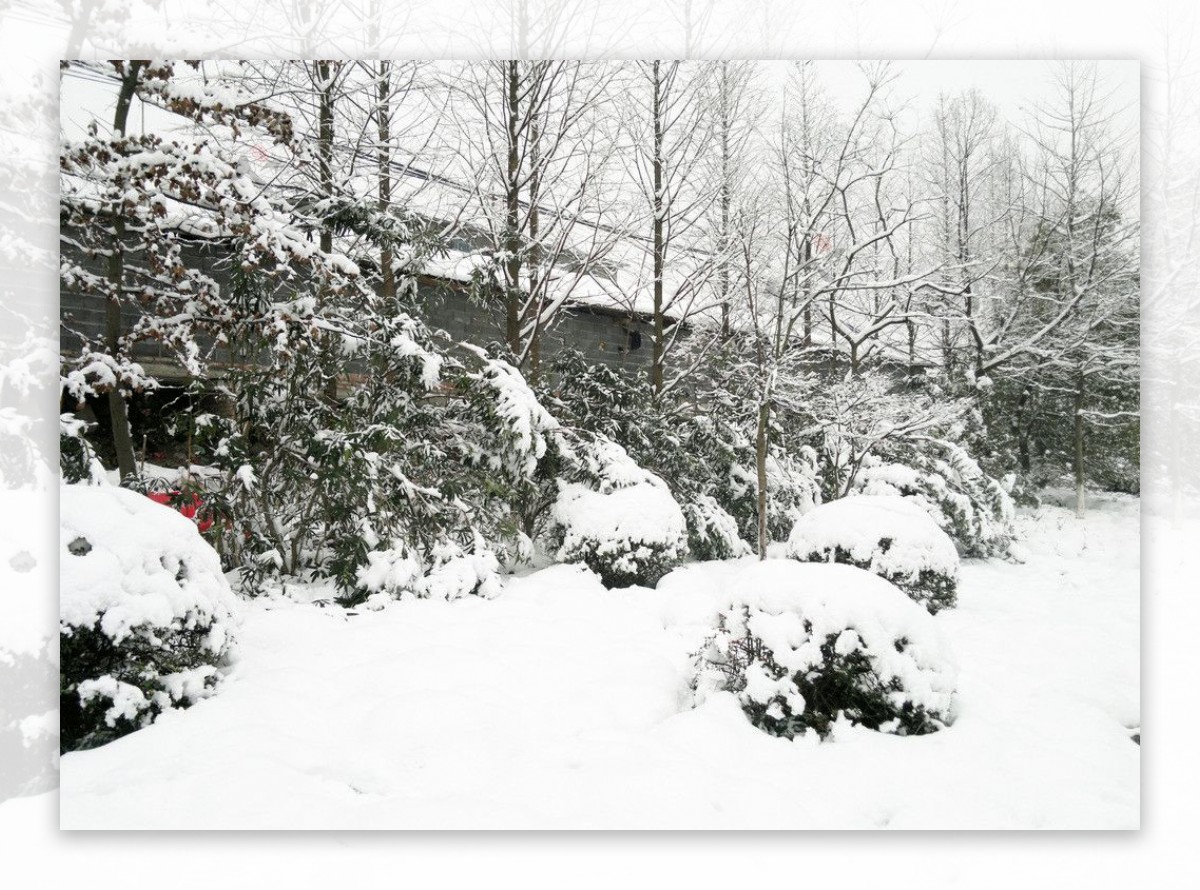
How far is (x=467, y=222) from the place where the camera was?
16.0 ft

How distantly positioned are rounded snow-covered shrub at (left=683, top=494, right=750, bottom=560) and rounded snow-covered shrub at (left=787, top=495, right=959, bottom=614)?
0.68m

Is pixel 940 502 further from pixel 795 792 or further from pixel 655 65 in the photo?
pixel 655 65

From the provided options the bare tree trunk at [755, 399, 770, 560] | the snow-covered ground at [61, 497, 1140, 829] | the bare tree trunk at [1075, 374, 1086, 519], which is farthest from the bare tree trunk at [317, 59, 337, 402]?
the bare tree trunk at [1075, 374, 1086, 519]

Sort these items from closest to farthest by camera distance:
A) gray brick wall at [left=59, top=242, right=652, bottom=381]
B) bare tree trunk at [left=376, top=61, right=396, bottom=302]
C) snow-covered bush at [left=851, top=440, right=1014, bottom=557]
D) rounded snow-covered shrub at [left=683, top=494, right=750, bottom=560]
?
gray brick wall at [left=59, top=242, right=652, bottom=381], snow-covered bush at [left=851, top=440, right=1014, bottom=557], bare tree trunk at [left=376, top=61, right=396, bottom=302], rounded snow-covered shrub at [left=683, top=494, right=750, bottom=560]

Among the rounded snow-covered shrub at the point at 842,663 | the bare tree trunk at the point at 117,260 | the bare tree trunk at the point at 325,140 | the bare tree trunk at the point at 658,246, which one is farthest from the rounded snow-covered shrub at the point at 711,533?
the bare tree trunk at the point at 117,260

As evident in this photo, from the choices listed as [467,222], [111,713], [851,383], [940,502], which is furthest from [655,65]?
[111,713]

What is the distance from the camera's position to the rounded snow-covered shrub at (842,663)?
A: 8.05 feet

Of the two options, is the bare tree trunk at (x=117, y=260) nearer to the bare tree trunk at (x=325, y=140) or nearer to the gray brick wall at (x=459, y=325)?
the gray brick wall at (x=459, y=325)

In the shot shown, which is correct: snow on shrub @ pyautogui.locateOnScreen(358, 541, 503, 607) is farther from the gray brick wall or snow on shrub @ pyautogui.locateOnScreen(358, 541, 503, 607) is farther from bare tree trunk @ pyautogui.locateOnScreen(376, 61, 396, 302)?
bare tree trunk @ pyautogui.locateOnScreen(376, 61, 396, 302)

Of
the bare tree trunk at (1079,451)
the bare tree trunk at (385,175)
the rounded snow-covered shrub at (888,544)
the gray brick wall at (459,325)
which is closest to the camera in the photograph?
the gray brick wall at (459,325)

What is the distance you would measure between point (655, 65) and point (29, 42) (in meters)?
2.95

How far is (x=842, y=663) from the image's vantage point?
2.47m

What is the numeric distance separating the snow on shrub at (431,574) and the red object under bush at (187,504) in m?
0.80

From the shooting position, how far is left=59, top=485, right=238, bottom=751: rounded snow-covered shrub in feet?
7.55
